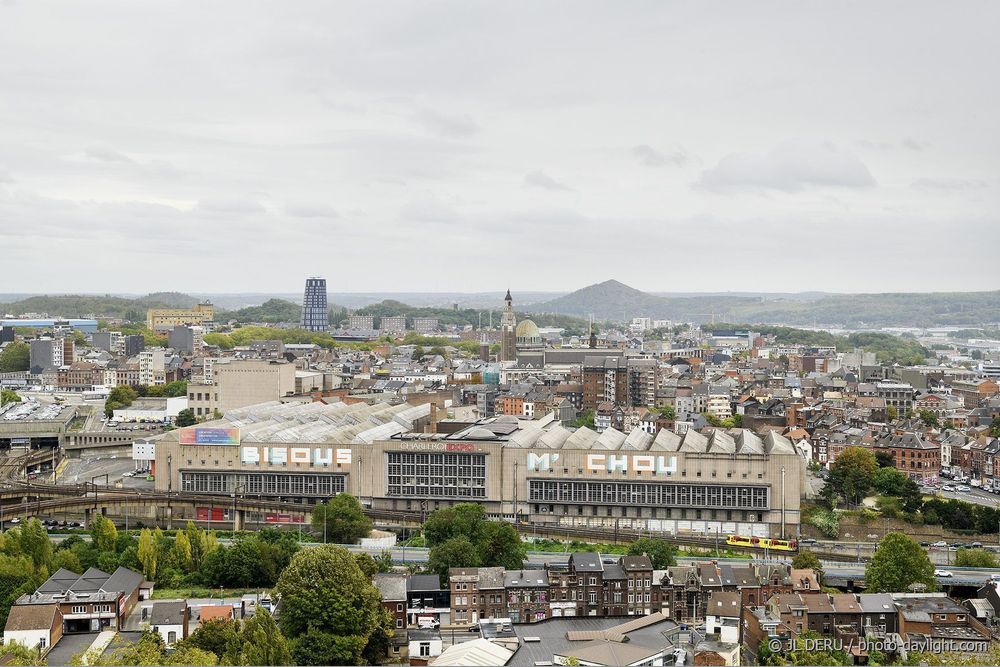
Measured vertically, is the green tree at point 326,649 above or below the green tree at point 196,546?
below

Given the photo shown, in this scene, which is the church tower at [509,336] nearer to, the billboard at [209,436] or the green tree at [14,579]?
the billboard at [209,436]

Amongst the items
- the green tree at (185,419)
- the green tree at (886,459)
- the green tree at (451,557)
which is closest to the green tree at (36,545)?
the green tree at (451,557)

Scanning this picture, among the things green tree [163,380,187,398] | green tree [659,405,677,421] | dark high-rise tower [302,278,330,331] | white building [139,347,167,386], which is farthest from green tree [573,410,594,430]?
dark high-rise tower [302,278,330,331]

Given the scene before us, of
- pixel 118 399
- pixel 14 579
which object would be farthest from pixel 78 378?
pixel 14 579

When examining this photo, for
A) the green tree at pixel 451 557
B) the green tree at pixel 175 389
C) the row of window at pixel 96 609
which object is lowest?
the row of window at pixel 96 609

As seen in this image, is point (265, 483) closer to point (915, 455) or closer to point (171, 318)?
point (915, 455)

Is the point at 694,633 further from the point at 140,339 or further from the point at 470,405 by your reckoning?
the point at 140,339

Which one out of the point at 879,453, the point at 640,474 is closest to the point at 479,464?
the point at 640,474
